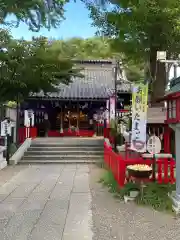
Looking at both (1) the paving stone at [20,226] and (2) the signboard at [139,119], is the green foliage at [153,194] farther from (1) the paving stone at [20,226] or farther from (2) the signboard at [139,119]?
(1) the paving stone at [20,226]

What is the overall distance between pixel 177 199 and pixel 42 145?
1199 cm

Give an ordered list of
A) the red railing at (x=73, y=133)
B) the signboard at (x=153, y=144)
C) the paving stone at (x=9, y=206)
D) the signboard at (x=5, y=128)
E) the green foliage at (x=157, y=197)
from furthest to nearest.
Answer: the red railing at (x=73, y=133), the signboard at (x=5, y=128), the signboard at (x=153, y=144), the green foliage at (x=157, y=197), the paving stone at (x=9, y=206)

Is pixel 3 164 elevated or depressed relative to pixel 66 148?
depressed

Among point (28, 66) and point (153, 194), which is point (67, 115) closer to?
point (28, 66)

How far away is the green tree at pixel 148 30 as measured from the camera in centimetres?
1295

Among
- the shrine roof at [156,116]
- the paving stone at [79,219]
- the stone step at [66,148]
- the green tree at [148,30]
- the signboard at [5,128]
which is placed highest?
the green tree at [148,30]

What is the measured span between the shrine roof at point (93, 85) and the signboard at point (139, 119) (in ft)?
36.0

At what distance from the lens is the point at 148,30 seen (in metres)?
13.6

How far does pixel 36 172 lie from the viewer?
12844 millimetres

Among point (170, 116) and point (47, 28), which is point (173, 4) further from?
point (47, 28)

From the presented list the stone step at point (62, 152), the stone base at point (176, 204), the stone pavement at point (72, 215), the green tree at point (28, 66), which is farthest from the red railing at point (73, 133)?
the stone base at point (176, 204)

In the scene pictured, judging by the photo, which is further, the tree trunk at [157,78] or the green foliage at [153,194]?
the tree trunk at [157,78]

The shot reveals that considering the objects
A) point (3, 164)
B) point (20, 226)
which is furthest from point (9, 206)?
point (3, 164)

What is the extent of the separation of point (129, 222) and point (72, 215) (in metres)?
1.24
